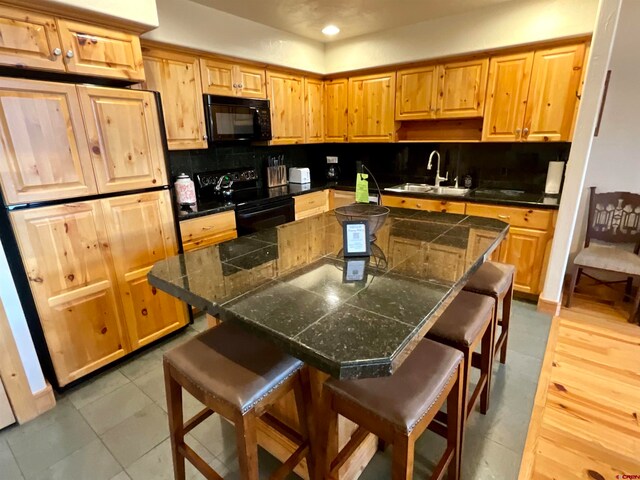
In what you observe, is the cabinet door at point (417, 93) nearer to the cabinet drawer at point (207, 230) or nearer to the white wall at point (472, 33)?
the white wall at point (472, 33)

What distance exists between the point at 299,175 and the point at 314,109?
2.58 feet

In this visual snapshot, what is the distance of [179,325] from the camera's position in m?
2.54

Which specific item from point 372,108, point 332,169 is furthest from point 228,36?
point 332,169

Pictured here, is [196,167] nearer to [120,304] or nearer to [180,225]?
[180,225]

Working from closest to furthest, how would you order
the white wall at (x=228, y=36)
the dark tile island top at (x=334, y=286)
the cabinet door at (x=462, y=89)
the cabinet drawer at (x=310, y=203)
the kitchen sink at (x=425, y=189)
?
the dark tile island top at (x=334, y=286) < the white wall at (x=228, y=36) < the cabinet door at (x=462, y=89) < the kitchen sink at (x=425, y=189) < the cabinet drawer at (x=310, y=203)

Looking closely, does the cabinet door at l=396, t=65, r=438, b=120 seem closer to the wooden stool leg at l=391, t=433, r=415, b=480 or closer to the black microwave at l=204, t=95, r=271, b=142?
the black microwave at l=204, t=95, r=271, b=142

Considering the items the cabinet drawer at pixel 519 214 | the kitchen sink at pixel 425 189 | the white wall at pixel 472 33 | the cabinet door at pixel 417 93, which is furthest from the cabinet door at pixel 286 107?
the cabinet drawer at pixel 519 214

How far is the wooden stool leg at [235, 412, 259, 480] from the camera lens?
1020 mm

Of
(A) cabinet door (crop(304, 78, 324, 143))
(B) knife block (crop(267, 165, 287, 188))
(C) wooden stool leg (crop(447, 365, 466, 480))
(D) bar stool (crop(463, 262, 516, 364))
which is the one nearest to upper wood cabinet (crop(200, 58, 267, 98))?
(A) cabinet door (crop(304, 78, 324, 143))

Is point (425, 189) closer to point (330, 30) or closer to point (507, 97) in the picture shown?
point (507, 97)

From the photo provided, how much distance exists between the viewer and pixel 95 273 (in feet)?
6.58

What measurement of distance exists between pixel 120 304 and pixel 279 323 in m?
1.67

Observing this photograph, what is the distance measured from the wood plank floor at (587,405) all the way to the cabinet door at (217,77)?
3.20m

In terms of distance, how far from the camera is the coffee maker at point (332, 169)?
4254mm
